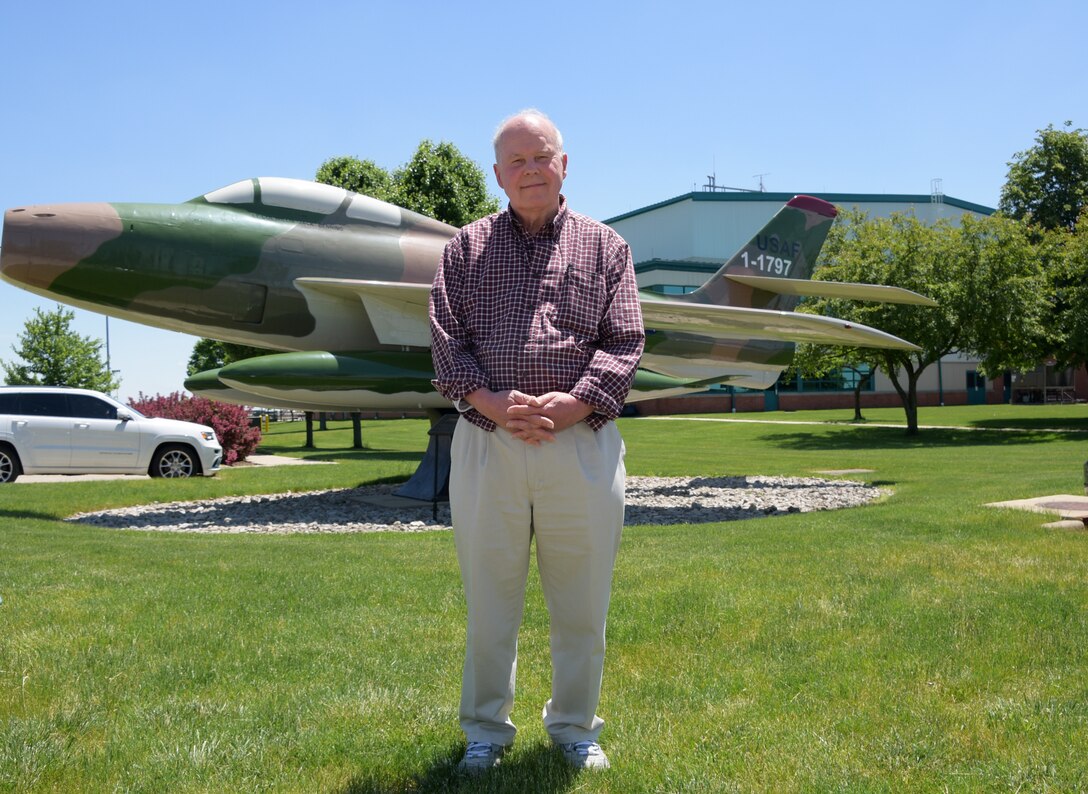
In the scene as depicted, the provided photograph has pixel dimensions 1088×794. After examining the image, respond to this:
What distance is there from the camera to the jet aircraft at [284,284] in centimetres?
1049

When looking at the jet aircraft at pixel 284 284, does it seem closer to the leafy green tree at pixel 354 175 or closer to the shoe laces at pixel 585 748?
the shoe laces at pixel 585 748

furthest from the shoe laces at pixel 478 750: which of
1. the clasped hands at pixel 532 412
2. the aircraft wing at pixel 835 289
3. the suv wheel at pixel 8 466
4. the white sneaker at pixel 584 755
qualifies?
the suv wheel at pixel 8 466

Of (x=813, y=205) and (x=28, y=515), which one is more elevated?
(x=813, y=205)

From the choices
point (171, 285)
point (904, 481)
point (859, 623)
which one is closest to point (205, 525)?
point (171, 285)

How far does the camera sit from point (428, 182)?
30.7 m

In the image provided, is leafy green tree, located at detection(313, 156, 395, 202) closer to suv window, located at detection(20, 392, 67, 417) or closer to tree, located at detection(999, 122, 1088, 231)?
suv window, located at detection(20, 392, 67, 417)

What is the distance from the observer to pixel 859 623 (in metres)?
4.99

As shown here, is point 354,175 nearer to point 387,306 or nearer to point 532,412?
point 387,306

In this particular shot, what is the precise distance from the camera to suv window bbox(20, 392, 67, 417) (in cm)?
1538

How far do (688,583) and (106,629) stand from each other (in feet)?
11.9

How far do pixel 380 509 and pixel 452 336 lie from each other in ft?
33.7

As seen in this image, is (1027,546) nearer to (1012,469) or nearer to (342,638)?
(342,638)

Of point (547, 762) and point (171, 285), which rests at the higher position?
point (171, 285)

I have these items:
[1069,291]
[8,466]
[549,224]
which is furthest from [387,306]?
[1069,291]
